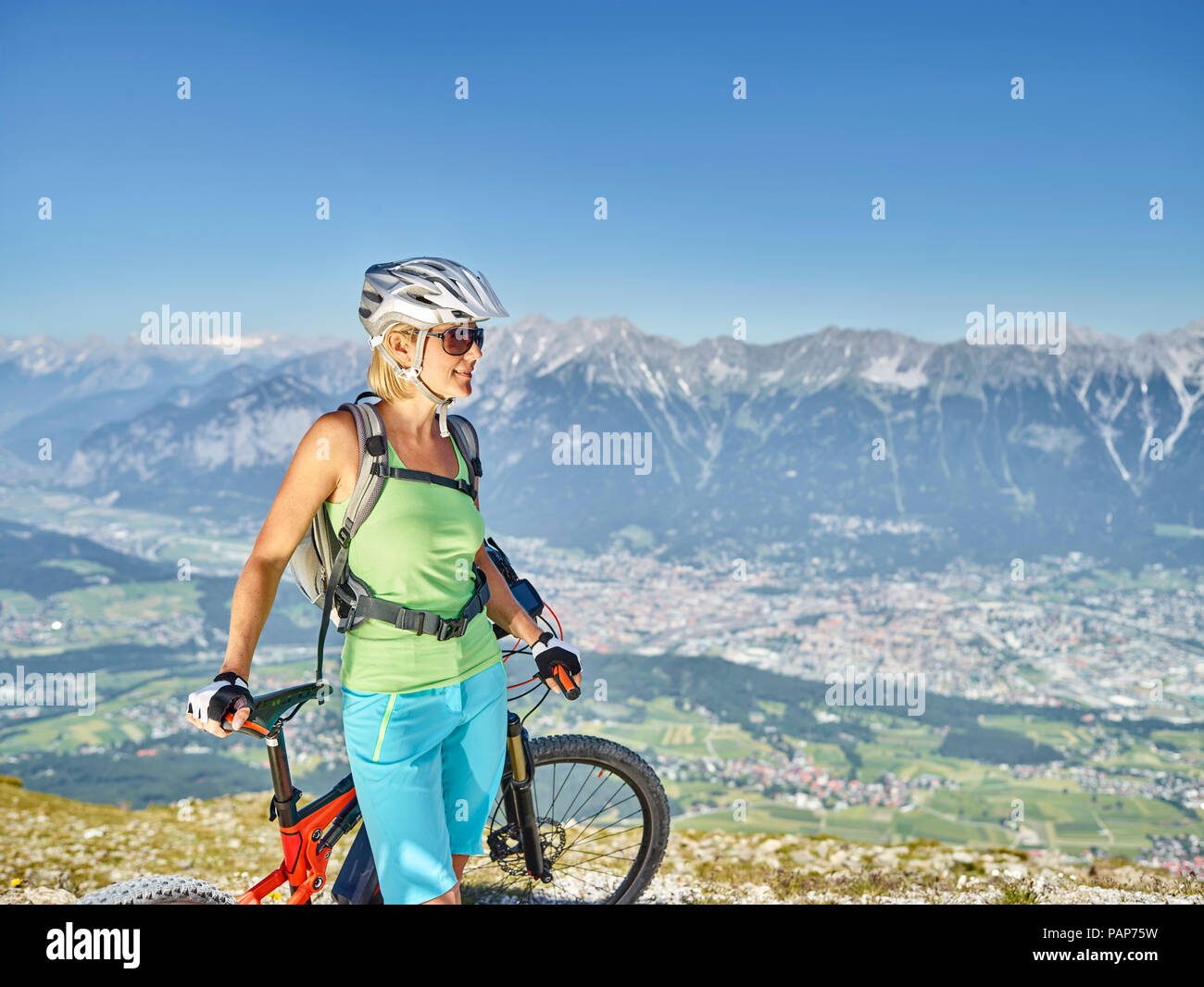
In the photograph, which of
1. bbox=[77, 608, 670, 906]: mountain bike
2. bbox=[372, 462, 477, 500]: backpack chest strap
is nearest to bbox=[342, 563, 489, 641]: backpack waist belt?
bbox=[372, 462, 477, 500]: backpack chest strap

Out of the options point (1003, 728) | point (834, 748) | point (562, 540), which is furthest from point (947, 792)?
point (562, 540)

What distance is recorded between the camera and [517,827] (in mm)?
3926

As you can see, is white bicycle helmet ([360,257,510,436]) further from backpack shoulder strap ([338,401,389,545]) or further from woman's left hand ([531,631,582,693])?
woman's left hand ([531,631,582,693])

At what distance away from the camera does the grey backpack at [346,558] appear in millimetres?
2432

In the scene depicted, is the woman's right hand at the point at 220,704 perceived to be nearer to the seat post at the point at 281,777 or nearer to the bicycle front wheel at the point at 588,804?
the seat post at the point at 281,777

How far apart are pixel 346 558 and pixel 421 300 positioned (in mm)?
974

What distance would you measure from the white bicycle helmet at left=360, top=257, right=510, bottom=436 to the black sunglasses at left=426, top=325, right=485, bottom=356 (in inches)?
1.2

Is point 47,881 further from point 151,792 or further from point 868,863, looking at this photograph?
point 151,792

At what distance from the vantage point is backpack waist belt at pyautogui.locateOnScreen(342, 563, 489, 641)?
246cm

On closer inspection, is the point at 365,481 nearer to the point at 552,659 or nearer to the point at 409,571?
the point at 409,571

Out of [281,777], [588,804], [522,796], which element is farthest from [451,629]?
[588,804]

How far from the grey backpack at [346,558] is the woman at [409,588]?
34 mm

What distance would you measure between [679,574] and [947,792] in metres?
78.7

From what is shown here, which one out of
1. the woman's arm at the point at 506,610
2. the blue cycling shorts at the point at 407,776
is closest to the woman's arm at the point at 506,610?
the woman's arm at the point at 506,610
